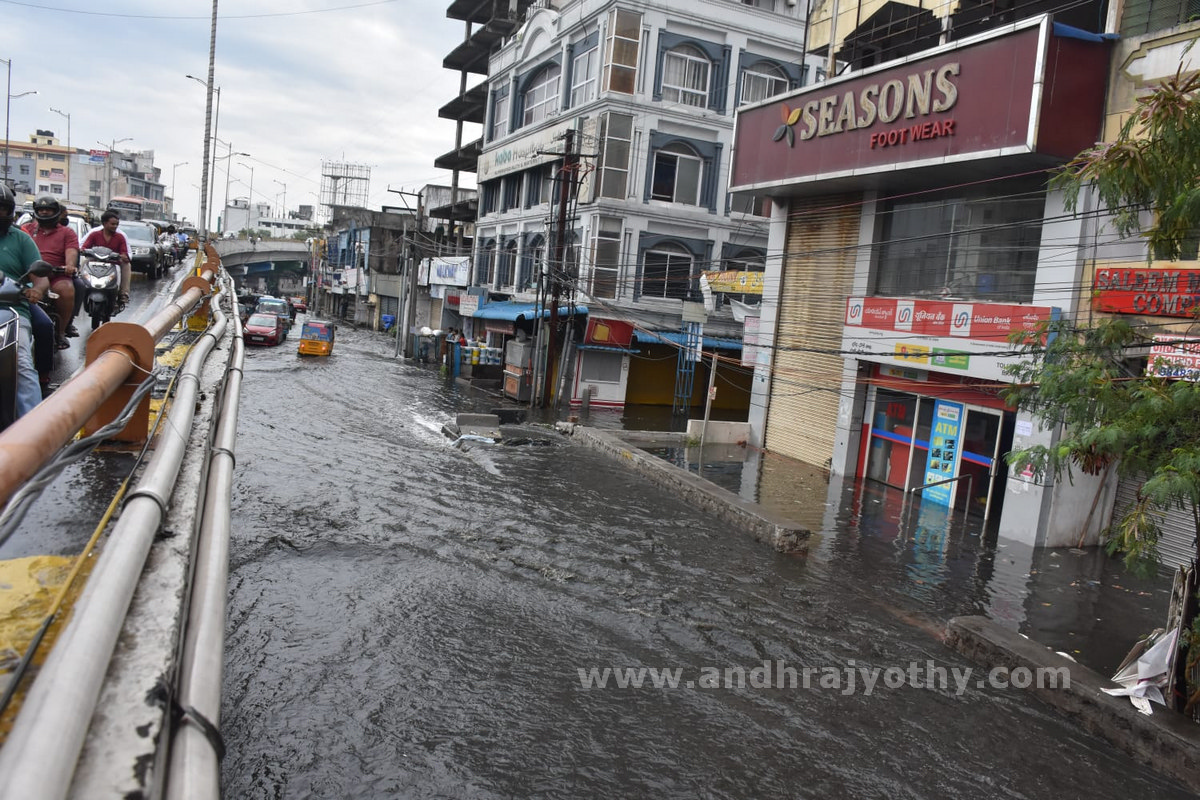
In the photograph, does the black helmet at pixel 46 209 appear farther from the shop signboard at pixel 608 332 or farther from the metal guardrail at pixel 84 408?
the shop signboard at pixel 608 332

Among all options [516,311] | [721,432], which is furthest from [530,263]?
[721,432]

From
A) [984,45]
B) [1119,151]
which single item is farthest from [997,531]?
[1119,151]

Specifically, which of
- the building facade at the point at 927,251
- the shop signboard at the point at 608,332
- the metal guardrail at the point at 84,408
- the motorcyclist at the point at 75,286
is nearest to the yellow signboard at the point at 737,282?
the building facade at the point at 927,251

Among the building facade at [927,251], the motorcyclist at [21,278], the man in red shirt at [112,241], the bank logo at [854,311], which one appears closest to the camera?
the motorcyclist at [21,278]

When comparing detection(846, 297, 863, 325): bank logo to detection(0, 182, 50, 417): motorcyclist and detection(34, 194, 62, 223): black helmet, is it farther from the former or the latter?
detection(0, 182, 50, 417): motorcyclist

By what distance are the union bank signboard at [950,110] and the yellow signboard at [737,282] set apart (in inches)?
164

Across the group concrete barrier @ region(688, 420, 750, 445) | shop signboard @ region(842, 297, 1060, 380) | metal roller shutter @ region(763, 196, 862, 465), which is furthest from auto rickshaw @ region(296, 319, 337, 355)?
shop signboard @ region(842, 297, 1060, 380)

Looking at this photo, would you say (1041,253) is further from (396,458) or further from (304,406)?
(304,406)

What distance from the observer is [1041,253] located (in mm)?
14641

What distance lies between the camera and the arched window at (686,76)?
108 feet

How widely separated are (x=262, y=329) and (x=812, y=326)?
3061 cm

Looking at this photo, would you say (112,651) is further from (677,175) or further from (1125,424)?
(677,175)

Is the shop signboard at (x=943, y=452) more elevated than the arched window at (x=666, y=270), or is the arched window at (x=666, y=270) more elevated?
the arched window at (x=666, y=270)

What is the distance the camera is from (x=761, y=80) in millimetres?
34062
